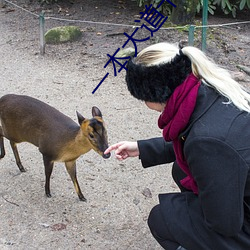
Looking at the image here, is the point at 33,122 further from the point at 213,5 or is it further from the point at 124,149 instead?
the point at 213,5

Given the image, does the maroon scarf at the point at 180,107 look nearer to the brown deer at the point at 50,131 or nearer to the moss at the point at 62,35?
the brown deer at the point at 50,131

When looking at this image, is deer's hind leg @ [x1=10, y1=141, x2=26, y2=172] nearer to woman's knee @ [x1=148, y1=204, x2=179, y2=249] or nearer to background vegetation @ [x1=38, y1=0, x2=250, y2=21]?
woman's knee @ [x1=148, y1=204, x2=179, y2=249]

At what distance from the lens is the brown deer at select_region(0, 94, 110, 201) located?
2.87 metres

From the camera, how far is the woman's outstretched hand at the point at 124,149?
2.54 metres

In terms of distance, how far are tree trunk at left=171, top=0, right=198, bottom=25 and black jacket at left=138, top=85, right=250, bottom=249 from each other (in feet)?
16.1

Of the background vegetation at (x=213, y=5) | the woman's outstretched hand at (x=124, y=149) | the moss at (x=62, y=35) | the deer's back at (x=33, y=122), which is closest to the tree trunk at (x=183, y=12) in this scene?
the background vegetation at (x=213, y=5)

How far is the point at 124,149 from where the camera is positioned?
2.57m

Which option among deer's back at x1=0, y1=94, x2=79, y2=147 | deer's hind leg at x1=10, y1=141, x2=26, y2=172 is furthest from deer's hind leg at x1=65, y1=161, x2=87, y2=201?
deer's hind leg at x1=10, y1=141, x2=26, y2=172

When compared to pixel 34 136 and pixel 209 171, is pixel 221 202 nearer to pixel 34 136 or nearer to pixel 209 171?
pixel 209 171

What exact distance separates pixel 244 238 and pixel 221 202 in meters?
0.31

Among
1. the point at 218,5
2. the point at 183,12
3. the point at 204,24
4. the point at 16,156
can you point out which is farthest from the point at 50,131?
the point at 218,5

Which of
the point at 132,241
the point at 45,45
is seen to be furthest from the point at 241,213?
the point at 45,45

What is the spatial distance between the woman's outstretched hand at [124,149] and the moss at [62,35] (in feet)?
13.1

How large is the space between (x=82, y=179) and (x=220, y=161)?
1841 millimetres
